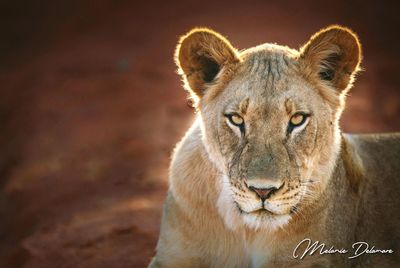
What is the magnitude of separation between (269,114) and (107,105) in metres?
5.99

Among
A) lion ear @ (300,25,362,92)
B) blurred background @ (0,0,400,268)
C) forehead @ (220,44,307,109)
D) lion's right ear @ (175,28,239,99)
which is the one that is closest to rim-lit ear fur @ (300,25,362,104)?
lion ear @ (300,25,362,92)

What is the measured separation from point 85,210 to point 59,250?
2.80 feet

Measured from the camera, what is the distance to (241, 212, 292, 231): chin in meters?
4.23

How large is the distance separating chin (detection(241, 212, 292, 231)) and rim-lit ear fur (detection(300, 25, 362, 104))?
90 cm

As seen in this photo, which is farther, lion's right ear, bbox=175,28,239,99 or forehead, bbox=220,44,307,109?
lion's right ear, bbox=175,28,239,99

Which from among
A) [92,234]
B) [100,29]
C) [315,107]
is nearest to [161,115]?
[92,234]

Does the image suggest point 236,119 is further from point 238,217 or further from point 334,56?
point 334,56

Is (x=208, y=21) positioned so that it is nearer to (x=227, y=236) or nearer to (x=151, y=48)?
(x=151, y=48)

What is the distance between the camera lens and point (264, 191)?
4.06 metres

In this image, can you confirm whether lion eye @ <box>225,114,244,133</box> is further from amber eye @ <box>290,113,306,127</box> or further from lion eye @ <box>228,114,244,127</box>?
amber eye @ <box>290,113,306,127</box>

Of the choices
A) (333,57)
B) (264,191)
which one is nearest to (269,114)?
(264,191)

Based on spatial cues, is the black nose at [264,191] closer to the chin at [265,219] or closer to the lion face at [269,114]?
the lion face at [269,114]

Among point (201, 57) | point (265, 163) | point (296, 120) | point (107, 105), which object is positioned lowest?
point (265, 163)

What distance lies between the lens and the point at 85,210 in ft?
23.7
